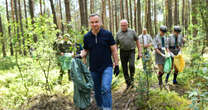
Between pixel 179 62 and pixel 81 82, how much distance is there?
330 centimetres

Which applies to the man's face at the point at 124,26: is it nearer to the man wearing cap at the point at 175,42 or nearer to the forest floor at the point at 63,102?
the man wearing cap at the point at 175,42

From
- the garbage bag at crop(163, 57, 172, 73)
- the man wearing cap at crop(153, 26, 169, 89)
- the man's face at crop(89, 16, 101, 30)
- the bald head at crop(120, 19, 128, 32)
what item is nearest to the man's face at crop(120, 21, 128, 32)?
the bald head at crop(120, 19, 128, 32)

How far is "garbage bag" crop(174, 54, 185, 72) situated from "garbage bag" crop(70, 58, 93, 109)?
3.03 metres

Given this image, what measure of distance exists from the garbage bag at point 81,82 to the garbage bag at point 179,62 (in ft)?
9.94

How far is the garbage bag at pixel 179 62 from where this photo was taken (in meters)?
5.21

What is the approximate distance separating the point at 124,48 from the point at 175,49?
5.74 feet

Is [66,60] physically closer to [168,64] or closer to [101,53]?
[101,53]

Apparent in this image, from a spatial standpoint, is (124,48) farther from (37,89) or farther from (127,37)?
(37,89)

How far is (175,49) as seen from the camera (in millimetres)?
5559

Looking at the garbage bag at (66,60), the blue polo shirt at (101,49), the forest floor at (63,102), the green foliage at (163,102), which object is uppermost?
the blue polo shirt at (101,49)

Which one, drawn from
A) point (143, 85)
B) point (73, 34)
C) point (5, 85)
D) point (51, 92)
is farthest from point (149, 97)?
point (5, 85)

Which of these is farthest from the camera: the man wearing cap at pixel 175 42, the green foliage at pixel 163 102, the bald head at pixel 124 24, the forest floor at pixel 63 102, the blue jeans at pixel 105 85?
the man wearing cap at pixel 175 42

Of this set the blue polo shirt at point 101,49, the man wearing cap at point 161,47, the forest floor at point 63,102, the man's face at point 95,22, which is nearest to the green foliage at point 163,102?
the forest floor at point 63,102

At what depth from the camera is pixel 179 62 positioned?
5.22m
